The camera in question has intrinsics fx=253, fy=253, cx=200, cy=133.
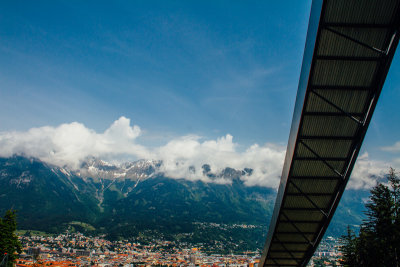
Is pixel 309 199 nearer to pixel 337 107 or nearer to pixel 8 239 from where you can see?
pixel 337 107

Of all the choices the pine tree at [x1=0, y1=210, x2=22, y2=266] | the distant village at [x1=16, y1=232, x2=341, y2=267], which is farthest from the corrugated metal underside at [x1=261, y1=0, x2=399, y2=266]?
the distant village at [x1=16, y1=232, x2=341, y2=267]

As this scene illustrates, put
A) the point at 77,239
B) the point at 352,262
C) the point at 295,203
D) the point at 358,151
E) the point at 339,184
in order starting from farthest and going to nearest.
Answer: the point at 77,239 → the point at 352,262 → the point at 295,203 → the point at 339,184 → the point at 358,151

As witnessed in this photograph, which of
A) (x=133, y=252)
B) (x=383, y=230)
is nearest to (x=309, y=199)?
(x=383, y=230)

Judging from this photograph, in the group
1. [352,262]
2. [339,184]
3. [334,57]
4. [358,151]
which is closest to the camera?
[334,57]

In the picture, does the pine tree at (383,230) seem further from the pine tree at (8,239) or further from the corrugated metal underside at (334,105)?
the pine tree at (8,239)

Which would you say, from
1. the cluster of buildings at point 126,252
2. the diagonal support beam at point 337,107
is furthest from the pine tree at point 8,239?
the cluster of buildings at point 126,252

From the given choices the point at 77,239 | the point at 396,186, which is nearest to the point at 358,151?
the point at 396,186

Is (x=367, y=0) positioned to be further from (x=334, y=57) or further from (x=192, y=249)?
(x=192, y=249)
